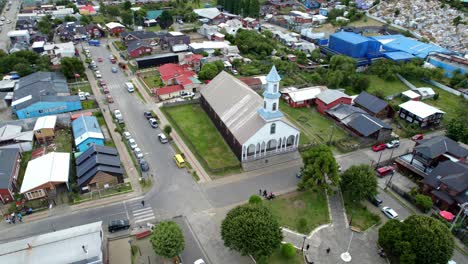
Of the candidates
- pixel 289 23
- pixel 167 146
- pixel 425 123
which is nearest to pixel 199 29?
pixel 289 23

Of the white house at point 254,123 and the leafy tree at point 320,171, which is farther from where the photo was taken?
the white house at point 254,123

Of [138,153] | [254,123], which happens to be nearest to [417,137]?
[254,123]

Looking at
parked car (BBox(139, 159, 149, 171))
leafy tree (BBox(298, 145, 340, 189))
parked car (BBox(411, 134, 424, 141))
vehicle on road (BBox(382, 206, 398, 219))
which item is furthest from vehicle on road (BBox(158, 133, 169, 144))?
parked car (BBox(411, 134, 424, 141))

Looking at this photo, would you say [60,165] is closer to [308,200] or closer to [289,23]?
[308,200]

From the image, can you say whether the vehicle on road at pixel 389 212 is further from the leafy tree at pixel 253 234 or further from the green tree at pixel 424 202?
the leafy tree at pixel 253 234

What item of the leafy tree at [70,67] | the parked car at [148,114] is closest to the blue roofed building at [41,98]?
the leafy tree at [70,67]

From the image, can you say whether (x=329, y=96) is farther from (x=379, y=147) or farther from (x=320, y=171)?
(x=320, y=171)
